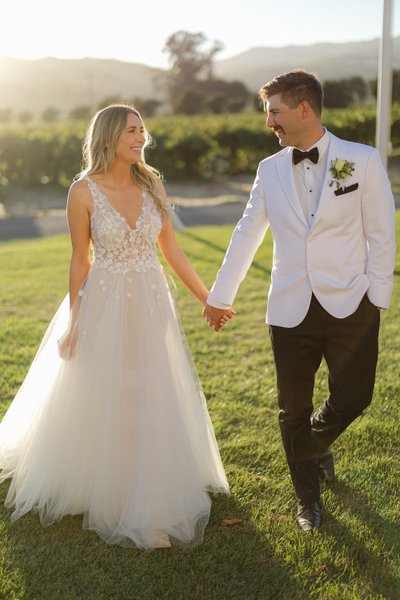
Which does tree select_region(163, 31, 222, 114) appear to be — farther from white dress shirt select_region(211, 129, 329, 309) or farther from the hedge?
white dress shirt select_region(211, 129, 329, 309)

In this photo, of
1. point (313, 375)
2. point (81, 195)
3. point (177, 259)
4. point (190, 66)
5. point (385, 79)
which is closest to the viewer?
point (313, 375)

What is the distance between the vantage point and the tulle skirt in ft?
12.5

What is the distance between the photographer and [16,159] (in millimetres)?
25812

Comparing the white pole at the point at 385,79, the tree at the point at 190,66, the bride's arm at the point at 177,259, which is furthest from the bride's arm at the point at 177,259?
the tree at the point at 190,66

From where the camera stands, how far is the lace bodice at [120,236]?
4.00 m

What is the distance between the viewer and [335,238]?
3.64 meters

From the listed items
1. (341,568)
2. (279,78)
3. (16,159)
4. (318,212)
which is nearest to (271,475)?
(341,568)

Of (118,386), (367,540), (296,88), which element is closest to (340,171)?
(296,88)

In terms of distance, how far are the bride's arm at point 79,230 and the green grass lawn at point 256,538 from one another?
639 millimetres

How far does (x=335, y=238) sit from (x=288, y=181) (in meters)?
0.39

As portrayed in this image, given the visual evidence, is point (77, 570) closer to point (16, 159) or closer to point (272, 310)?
point (272, 310)

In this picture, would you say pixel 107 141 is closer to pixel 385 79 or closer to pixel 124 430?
pixel 124 430

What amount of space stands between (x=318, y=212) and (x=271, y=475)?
70.5 inches

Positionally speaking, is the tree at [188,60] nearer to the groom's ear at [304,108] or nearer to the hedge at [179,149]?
the hedge at [179,149]
